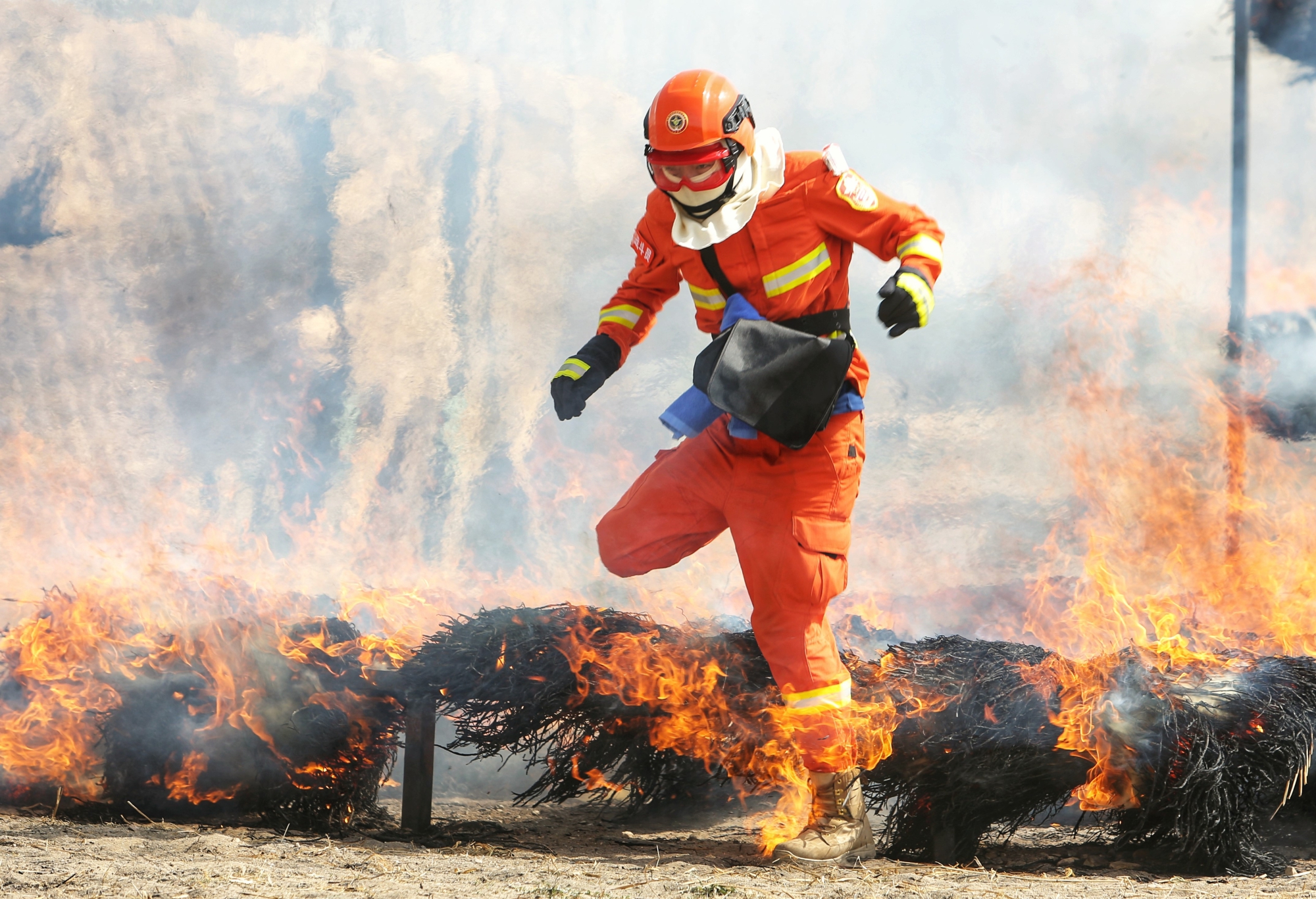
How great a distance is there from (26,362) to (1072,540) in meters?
7.22

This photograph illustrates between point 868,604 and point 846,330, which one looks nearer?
point 846,330

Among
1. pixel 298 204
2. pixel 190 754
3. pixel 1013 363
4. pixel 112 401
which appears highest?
pixel 298 204

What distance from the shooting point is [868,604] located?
682 centimetres

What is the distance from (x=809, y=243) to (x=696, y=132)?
21.9 inches

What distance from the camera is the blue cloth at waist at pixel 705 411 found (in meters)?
3.47

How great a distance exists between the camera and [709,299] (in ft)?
11.9

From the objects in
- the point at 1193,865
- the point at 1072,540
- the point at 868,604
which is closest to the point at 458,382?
the point at 868,604

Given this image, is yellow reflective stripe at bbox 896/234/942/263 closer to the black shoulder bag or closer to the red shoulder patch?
the black shoulder bag

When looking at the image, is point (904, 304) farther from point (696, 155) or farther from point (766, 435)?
point (696, 155)

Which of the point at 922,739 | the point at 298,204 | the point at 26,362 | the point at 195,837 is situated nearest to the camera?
the point at 195,837

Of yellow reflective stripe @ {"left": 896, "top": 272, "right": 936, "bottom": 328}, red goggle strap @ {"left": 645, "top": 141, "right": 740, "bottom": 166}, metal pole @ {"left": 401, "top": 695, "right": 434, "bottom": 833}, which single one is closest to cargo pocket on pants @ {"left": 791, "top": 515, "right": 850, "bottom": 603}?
yellow reflective stripe @ {"left": 896, "top": 272, "right": 936, "bottom": 328}

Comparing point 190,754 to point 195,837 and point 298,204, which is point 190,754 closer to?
point 195,837

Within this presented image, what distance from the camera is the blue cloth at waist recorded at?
3.47m

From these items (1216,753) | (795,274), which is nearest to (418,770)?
(795,274)
